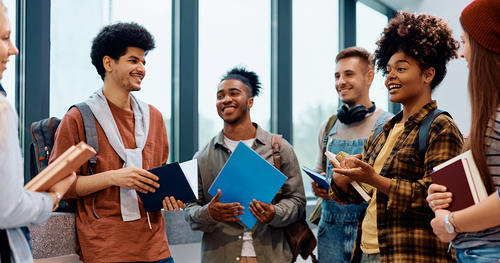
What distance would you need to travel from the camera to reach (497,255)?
141 centimetres

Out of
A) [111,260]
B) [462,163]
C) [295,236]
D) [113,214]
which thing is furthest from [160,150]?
[462,163]

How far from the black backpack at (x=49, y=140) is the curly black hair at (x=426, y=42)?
4.61 ft

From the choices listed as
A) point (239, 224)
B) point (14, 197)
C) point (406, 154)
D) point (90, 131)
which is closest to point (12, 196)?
point (14, 197)

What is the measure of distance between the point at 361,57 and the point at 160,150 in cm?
152

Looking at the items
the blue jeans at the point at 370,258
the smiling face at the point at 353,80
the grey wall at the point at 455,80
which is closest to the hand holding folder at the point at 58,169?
the blue jeans at the point at 370,258

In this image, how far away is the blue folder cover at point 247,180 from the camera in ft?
8.01

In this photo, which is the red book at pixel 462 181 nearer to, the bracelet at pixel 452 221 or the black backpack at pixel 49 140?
the bracelet at pixel 452 221

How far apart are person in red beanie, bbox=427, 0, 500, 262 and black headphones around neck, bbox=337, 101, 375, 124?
57.2 inches

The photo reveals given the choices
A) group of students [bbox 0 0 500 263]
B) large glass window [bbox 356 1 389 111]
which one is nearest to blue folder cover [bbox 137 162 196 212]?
group of students [bbox 0 0 500 263]

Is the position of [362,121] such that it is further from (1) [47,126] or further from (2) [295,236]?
(1) [47,126]

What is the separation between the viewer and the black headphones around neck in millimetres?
3033

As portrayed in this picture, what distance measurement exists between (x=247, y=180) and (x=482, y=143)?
1256 millimetres

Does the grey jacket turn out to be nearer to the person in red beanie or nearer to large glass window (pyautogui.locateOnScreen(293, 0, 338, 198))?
the person in red beanie

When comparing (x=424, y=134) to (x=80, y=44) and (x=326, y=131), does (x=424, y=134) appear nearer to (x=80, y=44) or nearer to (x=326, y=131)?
(x=326, y=131)
